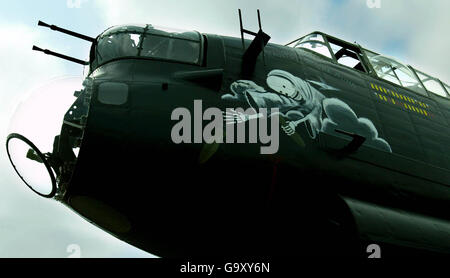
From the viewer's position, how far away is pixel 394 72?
9.84m

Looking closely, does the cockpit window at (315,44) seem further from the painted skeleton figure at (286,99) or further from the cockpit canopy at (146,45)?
the cockpit canopy at (146,45)

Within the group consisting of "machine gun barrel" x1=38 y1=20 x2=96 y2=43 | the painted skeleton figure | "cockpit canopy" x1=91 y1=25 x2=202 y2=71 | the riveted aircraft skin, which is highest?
"machine gun barrel" x1=38 y1=20 x2=96 y2=43

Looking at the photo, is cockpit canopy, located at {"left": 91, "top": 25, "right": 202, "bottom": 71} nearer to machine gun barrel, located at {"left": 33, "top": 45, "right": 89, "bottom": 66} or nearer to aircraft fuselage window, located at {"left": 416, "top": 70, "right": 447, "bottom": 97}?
machine gun barrel, located at {"left": 33, "top": 45, "right": 89, "bottom": 66}

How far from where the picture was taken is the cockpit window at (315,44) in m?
9.14

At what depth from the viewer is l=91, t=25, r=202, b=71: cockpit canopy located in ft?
22.6

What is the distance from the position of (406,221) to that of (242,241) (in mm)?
2457

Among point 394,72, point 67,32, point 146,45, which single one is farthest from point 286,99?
point 394,72

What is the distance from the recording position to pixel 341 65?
28.9 feet

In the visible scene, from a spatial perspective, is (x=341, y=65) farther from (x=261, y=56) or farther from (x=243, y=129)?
(x=243, y=129)

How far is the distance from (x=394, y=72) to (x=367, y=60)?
68 cm

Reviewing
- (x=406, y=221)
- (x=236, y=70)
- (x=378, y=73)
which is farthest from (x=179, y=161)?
(x=378, y=73)

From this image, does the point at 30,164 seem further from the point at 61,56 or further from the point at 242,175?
the point at 242,175

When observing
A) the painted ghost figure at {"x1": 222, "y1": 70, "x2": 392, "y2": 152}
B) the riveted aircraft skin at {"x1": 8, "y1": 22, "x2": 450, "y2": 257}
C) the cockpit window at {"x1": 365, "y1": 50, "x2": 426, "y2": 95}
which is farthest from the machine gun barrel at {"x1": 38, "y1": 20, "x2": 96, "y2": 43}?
the cockpit window at {"x1": 365, "y1": 50, "x2": 426, "y2": 95}

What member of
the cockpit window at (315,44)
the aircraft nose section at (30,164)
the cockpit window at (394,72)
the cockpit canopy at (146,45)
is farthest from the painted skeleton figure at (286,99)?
the cockpit window at (394,72)
